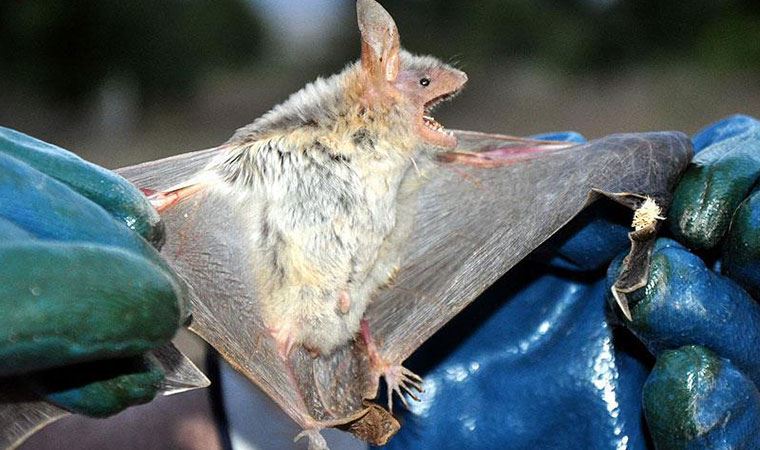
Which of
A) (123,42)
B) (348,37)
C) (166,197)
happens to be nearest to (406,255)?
(166,197)

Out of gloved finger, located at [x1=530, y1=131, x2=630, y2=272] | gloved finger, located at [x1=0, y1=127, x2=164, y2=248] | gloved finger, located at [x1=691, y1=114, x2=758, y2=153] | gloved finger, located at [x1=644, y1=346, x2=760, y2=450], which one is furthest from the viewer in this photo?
gloved finger, located at [x1=691, y1=114, x2=758, y2=153]

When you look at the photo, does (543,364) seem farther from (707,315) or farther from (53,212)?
(53,212)

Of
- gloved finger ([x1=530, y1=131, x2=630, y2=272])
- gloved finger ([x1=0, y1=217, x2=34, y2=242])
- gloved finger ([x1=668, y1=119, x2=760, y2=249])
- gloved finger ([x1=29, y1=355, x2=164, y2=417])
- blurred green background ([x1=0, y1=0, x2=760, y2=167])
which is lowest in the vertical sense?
blurred green background ([x1=0, y1=0, x2=760, y2=167])

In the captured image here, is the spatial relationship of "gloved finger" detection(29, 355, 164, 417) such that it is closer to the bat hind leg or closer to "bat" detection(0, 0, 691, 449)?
"bat" detection(0, 0, 691, 449)

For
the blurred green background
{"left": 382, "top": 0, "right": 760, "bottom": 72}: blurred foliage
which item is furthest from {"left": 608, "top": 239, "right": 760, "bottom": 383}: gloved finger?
{"left": 382, "top": 0, "right": 760, "bottom": 72}: blurred foliage

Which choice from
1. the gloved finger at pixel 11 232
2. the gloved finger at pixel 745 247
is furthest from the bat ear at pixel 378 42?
the gloved finger at pixel 11 232

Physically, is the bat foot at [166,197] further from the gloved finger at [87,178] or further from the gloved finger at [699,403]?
the gloved finger at [699,403]
